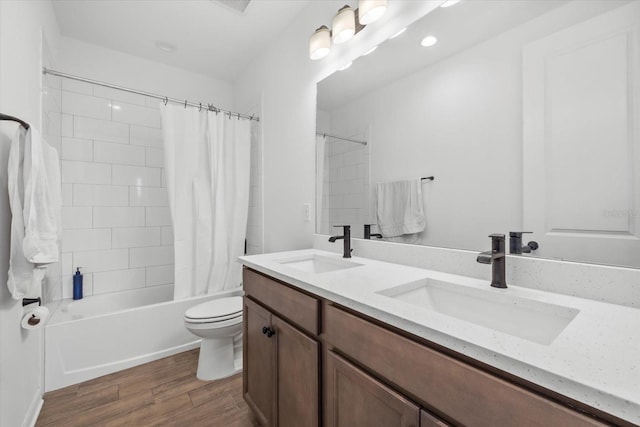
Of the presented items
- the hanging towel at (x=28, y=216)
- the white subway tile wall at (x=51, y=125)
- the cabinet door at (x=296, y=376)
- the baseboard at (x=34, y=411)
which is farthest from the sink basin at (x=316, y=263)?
the white subway tile wall at (x=51, y=125)

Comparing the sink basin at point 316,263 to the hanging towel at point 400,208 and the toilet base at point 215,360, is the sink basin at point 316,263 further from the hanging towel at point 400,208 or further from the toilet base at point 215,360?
the toilet base at point 215,360

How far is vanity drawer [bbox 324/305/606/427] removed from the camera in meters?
0.45

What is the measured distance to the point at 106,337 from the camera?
188 centimetres

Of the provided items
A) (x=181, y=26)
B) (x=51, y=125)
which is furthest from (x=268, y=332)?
(x=181, y=26)

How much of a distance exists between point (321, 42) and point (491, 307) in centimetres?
162

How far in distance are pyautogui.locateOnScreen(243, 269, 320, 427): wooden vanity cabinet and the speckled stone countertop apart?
17 centimetres

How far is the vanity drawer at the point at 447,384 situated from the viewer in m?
0.45

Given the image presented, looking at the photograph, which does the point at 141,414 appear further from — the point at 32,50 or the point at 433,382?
the point at 32,50

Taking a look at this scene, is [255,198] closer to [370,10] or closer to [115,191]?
[115,191]

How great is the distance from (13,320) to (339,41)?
209cm

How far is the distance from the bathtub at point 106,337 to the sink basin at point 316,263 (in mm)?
1146

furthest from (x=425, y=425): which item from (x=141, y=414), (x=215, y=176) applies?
(x=215, y=176)

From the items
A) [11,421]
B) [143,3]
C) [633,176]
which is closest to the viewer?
[633,176]

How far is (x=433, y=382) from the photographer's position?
0.59 m
